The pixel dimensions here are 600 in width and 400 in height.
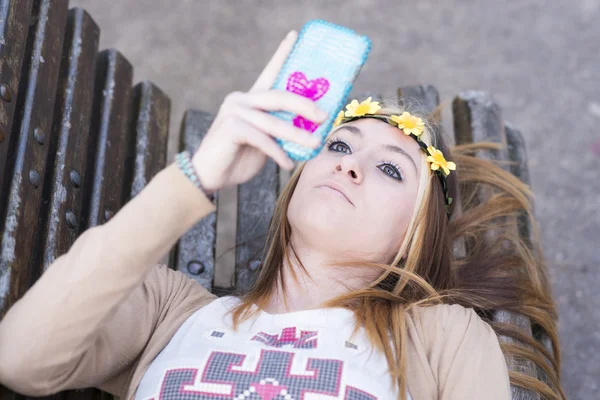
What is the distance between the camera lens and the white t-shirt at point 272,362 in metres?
1.54

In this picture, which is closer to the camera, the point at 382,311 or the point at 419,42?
the point at 382,311

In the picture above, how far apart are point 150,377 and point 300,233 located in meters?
0.56

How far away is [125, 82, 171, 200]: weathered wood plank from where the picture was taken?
2426 millimetres

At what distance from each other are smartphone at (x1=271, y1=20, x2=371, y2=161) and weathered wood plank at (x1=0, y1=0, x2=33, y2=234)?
74 centimetres

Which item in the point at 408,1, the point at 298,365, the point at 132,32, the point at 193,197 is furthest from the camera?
the point at 408,1

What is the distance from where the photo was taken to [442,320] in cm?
182

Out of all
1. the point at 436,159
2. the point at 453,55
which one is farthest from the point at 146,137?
the point at 453,55

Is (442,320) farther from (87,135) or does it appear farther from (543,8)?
(543,8)

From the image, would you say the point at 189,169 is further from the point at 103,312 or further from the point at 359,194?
the point at 359,194

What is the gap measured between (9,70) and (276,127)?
85 cm

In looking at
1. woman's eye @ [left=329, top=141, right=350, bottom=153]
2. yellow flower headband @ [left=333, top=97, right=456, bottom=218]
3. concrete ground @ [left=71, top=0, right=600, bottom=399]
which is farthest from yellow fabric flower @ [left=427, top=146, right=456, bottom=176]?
concrete ground @ [left=71, top=0, right=600, bottom=399]

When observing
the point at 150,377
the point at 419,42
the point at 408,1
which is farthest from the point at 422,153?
the point at 408,1

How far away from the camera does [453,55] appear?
3.83 metres

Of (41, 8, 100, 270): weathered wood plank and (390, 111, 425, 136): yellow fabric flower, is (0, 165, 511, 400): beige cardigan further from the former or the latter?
(390, 111, 425, 136): yellow fabric flower
